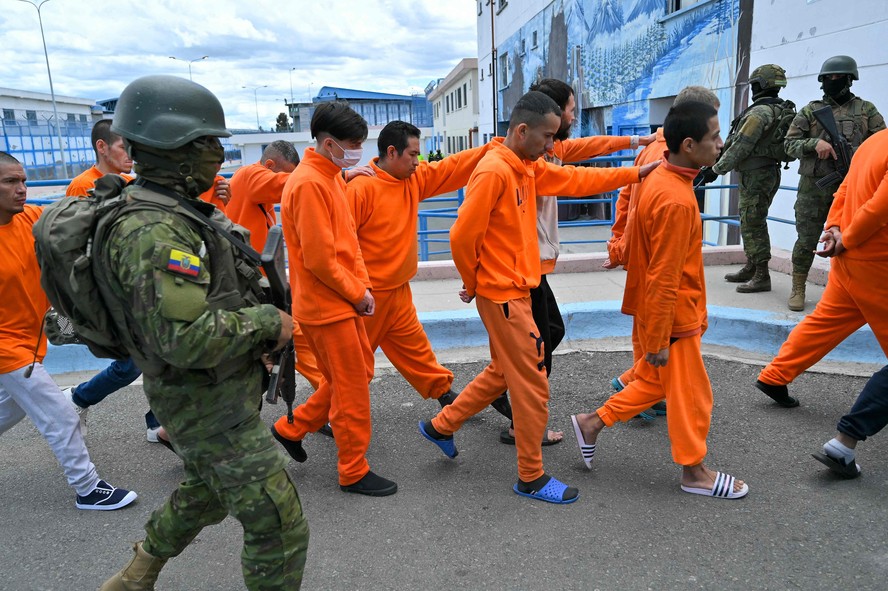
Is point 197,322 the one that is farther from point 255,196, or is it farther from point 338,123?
point 255,196

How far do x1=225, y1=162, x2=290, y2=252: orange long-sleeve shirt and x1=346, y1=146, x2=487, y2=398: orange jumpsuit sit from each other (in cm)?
93

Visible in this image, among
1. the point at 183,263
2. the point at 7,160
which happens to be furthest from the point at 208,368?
the point at 7,160

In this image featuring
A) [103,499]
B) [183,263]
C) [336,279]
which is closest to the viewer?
[183,263]

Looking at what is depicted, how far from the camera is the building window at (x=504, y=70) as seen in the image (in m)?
31.1

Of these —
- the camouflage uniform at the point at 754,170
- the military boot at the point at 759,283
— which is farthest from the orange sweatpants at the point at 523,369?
the military boot at the point at 759,283

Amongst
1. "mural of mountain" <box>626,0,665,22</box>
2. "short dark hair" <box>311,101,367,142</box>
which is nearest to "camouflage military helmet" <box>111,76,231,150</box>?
"short dark hair" <box>311,101,367,142</box>

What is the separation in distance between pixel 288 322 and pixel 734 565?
203cm

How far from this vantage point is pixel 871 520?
2887 millimetres

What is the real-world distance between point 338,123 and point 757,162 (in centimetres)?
462

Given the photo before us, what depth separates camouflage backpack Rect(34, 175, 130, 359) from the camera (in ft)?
6.21

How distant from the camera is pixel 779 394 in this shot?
13.2 ft

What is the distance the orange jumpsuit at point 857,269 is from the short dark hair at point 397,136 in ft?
7.56

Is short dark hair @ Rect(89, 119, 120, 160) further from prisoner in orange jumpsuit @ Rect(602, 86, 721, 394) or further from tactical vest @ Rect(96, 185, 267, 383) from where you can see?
prisoner in orange jumpsuit @ Rect(602, 86, 721, 394)

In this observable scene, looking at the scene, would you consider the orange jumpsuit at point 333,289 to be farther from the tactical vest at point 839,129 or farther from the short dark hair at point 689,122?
the tactical vest at point 839,129
